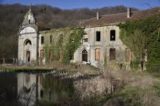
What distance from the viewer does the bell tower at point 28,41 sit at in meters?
53.5

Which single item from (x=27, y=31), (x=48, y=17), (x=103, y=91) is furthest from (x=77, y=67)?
(x=48, y=17)

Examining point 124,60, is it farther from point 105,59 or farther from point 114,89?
point 114,89

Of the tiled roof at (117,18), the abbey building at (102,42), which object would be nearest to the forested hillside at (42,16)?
the abbey building at (102,42)

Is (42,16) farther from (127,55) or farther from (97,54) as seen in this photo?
(127,55)

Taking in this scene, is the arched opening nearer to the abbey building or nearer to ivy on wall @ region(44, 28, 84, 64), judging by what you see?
the abbey building

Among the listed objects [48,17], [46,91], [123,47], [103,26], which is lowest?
[46,91]

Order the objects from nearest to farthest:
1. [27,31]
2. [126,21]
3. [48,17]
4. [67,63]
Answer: [126,21], [67,63], [27,31], [48,17]

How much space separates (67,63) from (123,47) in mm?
9103

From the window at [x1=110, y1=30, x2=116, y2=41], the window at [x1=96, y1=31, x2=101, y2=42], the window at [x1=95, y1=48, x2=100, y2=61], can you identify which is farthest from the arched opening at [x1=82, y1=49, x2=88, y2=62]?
the window at [x1=110, y1=30, x2=116, y2=41]

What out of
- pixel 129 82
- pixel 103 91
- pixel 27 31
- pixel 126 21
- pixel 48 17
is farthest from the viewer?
pixel 48 17

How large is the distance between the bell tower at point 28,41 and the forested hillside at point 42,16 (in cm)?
1130

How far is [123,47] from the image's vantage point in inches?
1612

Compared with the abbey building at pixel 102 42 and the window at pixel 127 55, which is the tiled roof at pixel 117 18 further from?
the window at pixel 127 55

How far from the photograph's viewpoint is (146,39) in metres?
36.6
